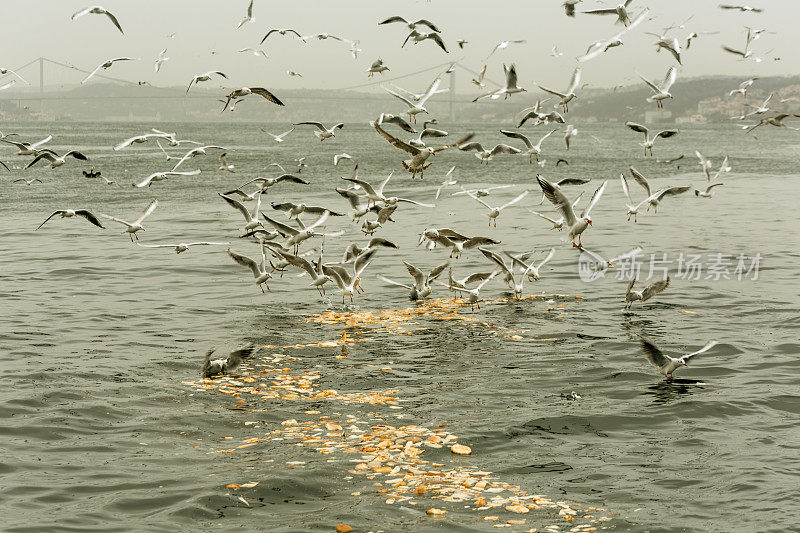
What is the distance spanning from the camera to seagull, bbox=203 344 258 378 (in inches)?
583

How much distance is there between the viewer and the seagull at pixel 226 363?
14.8 metres

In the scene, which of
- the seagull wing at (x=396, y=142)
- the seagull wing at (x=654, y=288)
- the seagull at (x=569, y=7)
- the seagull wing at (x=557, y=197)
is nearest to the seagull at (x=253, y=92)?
the seagull wing at (x=396, y=142)

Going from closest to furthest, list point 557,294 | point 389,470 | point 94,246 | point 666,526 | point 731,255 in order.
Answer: point 666,526
point 389,470
point 557,294
point 731,255
point 94,246

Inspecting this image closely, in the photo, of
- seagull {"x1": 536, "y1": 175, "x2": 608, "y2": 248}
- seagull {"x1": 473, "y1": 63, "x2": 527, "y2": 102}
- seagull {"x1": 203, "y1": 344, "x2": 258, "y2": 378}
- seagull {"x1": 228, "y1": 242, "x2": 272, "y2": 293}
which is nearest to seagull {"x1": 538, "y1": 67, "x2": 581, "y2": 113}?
seagull {"x1": 473, "y1": 63, "x2": 527, "y2": 102}

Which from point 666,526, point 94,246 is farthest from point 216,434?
point 94,246

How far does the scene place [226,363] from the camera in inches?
593

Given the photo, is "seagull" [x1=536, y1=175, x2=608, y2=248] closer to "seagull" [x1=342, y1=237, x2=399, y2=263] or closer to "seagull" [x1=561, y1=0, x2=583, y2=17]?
"seagull" [x1=342, y1=237, x2=399, y2=263]

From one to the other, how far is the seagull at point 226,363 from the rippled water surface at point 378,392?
0.43 metres

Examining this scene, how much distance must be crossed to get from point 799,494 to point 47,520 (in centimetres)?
862

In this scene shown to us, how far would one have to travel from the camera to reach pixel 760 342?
17359 mm

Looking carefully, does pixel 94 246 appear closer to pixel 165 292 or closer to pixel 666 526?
pixel 165 292

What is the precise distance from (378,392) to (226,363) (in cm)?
267

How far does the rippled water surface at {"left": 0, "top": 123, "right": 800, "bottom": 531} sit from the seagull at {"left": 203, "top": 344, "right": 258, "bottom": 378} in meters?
0.43

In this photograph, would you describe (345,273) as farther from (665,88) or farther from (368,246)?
(665,88)
